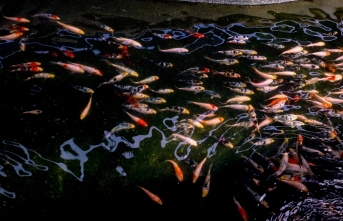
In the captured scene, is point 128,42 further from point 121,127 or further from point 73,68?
point 121,127

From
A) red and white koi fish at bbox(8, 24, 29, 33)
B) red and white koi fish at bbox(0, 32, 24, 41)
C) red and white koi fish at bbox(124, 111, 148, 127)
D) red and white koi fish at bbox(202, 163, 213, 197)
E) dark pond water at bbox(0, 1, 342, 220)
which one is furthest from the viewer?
red and white koi fish at bbox(8, 24, 29, 33)

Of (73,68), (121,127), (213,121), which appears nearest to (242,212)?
(213,121)

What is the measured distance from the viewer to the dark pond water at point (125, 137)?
4324 millimetres

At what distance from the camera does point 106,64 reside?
19.1ft

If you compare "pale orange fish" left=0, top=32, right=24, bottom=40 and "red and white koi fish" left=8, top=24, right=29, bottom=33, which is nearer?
"pale orange fish" left=0, top=32, right=24, bottom=40

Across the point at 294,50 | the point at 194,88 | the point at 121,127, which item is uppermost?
the point at 294,50

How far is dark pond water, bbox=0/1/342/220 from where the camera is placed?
4324 millimetres

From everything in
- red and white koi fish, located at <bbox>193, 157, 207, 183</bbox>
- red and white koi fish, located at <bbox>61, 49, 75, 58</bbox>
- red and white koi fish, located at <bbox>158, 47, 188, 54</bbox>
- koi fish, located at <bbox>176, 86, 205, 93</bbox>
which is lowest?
red and white koi fish, located at <bbox>193, 157, 207, 183</bbox>

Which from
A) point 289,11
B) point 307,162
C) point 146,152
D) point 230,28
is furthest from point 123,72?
point 289,11

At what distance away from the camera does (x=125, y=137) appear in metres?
4.88

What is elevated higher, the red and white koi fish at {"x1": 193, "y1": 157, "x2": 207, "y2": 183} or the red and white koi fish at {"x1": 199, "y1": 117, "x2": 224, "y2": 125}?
the red and white koi fish at {"x1": 199, "y1": 117, "x2": 224, "y2": 125}

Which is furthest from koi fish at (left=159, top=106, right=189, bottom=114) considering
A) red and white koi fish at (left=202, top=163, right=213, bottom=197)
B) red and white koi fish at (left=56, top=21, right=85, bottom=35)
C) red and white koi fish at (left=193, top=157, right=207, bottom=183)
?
red and white koi fish at (left=56, top=21, right=85, bottom=35)

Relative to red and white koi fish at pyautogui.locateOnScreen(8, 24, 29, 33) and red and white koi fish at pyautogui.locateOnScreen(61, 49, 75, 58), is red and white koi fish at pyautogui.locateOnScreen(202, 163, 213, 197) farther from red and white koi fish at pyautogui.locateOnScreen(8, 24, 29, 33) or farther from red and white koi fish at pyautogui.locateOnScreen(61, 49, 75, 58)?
red and white koi fish at pyautogui.locateOnScreen(8, 24, 29, 33)

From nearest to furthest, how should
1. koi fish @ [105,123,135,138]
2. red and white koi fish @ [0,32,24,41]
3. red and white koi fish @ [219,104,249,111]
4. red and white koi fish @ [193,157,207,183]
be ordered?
red and white koi fish @ [193,157,207,183], koi fish @ [105,123,135,138], red and white koi fish @ [219,104,249,111], red and white koi fish @ [0,32,24,41]
